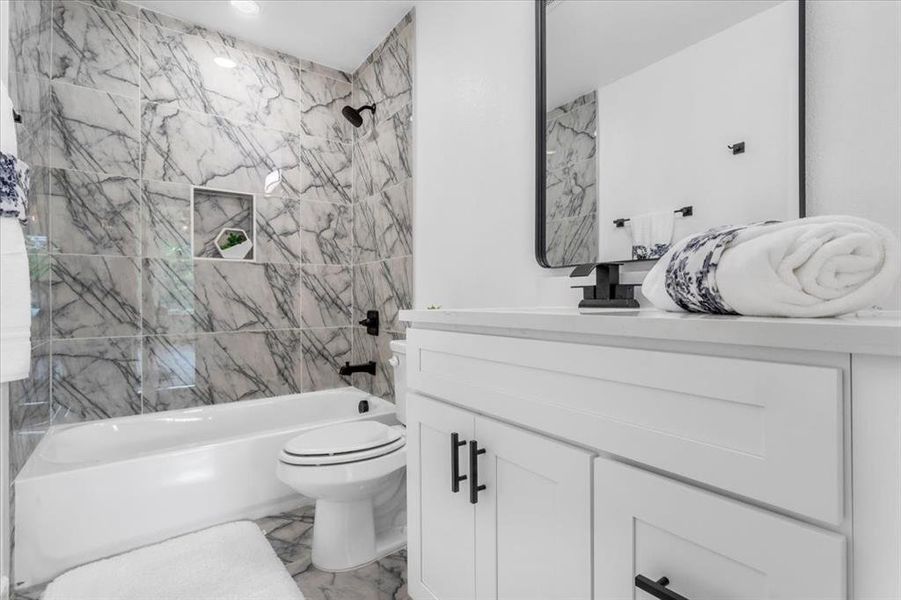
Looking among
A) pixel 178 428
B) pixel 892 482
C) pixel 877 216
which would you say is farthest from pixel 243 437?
pixel 877 216

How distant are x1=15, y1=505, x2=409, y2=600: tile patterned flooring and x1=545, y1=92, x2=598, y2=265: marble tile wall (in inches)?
50.7

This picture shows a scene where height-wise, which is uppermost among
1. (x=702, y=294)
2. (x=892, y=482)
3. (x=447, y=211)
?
(x=447, y=211)

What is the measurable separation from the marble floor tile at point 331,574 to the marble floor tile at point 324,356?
103cm

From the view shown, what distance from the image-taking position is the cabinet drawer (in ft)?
1.65

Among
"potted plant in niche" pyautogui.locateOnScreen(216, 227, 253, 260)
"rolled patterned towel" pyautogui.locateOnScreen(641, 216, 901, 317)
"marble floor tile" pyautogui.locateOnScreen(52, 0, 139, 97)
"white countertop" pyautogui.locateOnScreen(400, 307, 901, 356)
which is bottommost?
"white countertop" pyautogui.locateOnScreen(400, 307, 901, 356)

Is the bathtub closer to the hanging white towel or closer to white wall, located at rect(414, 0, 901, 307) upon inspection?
the hanging white towel

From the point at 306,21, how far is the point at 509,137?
1568 mm

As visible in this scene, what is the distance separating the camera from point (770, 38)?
1.03 meters

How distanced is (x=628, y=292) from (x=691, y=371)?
623 millimetres

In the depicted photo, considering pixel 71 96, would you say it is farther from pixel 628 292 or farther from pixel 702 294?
pixel 702 294

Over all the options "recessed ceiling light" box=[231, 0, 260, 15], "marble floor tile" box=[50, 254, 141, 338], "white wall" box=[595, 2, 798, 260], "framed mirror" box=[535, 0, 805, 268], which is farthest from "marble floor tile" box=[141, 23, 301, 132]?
"white wall" box=[595, 2, 798, 260]

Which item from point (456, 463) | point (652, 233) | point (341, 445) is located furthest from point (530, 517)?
point (341, 445)

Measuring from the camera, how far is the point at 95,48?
225 centimetres

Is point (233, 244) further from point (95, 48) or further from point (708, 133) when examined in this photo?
point (708, 133)
